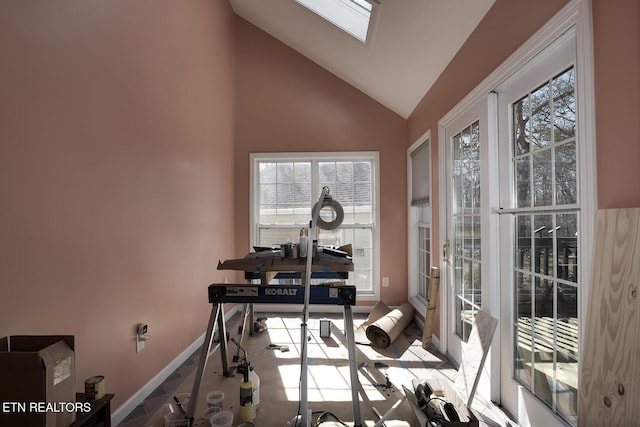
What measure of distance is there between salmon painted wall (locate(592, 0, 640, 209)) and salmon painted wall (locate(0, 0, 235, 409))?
8.23 ft

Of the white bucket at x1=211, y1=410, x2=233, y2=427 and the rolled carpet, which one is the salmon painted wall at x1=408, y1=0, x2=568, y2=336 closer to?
the rolled carpet

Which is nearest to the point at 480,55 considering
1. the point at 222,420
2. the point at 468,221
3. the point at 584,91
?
the point at 584,91

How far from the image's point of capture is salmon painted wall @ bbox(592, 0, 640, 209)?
121cm

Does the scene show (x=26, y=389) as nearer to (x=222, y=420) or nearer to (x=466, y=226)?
(x=222, y=420)

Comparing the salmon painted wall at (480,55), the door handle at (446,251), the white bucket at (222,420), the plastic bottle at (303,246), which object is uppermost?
the salmon painted wall at (480,55)

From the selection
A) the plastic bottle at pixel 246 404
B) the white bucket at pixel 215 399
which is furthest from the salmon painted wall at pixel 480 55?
the white bucket at pixel 215 399

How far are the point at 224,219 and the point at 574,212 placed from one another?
12.4ft

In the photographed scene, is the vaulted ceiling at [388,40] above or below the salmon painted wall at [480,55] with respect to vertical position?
above

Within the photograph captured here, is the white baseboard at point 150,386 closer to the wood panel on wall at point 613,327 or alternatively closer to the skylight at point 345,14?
the wood panel on wall at point 613,327

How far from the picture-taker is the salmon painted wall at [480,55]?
1813 mm

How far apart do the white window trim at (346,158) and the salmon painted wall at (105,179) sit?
1229mm

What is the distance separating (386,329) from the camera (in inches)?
142

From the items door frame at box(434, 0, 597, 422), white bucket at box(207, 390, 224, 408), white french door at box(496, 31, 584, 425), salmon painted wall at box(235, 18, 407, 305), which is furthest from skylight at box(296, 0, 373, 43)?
white bucket at box(207, 390, 224, 408)

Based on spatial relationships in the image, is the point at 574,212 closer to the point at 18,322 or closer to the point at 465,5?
the point at 465,5
